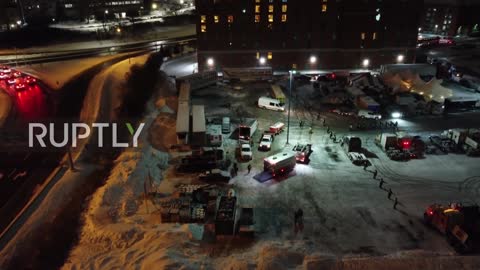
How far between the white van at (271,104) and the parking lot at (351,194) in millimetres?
6526

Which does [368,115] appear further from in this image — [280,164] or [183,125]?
[183,125]

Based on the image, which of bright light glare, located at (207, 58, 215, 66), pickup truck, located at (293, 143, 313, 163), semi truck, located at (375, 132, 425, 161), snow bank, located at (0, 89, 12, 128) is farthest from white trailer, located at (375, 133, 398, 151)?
snow bank, located at (0, 89, 12, 128)

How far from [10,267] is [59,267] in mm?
2905

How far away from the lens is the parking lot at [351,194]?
24469mm

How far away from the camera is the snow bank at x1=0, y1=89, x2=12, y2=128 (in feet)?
146

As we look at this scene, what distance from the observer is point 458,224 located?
24.3m

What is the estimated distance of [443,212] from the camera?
24531 mm

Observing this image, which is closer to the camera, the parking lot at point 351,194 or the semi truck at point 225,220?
the semi truck at point 225,220

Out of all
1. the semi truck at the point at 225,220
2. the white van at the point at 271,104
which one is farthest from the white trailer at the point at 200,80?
the semi truck at the point at 225,220

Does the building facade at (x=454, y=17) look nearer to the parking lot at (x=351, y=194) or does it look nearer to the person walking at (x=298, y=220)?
the parking lot at (x=351, y=194)

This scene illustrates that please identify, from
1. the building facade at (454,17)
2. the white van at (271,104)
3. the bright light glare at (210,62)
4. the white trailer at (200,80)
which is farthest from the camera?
the building facade at (454,17)

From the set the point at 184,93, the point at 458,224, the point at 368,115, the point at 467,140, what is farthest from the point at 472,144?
the point at 184,93

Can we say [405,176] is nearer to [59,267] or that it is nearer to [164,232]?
[164,232]

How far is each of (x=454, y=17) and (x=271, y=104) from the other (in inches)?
3228
